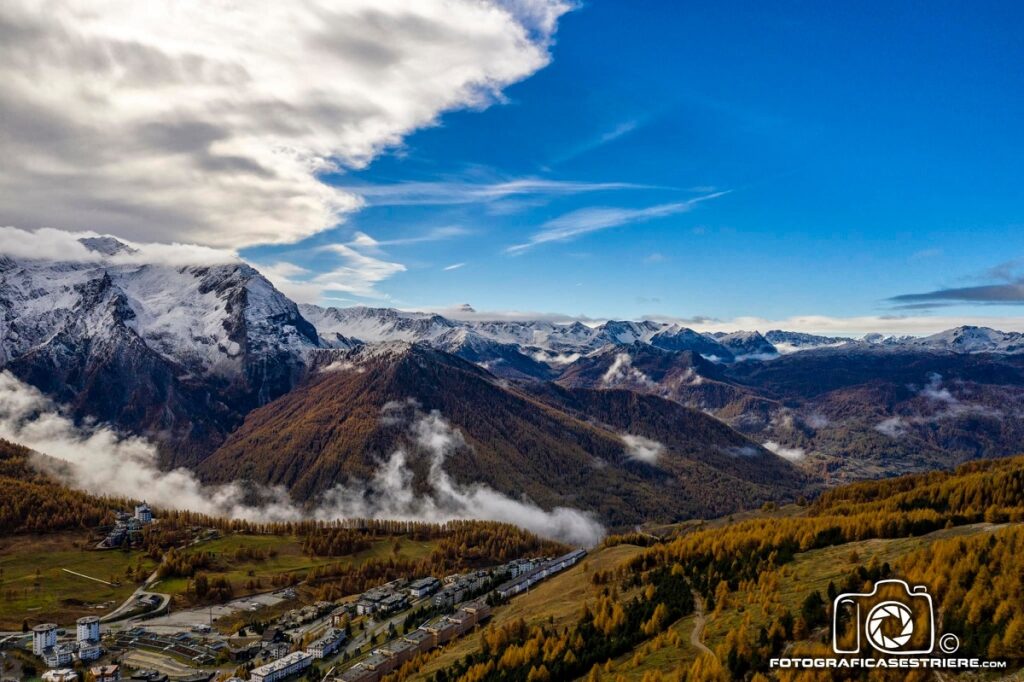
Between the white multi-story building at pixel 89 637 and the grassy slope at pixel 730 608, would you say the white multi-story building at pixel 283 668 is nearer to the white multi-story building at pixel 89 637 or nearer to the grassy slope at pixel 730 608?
the grassy slope at pixel 730 608

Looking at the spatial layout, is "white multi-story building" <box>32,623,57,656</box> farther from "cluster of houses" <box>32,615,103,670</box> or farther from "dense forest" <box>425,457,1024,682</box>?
"dense forest" <box>425,457,1024,682</box>

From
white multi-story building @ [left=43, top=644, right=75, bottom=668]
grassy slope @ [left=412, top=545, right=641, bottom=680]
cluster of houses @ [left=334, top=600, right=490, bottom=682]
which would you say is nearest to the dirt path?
grassy slope @ [left=412, top=545, right=641, bottom=680]

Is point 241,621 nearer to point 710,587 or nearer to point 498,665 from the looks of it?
point 498,665

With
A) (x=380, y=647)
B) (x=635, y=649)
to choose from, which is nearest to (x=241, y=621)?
(x=380, y=647)

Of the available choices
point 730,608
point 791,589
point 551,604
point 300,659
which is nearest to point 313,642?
point 300,659

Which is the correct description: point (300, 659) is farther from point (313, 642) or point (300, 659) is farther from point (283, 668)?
point (313, 642)
